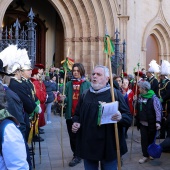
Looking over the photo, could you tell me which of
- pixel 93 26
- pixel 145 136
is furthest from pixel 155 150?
pixel 93 26

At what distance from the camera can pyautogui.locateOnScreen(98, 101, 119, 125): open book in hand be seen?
3.53 meters

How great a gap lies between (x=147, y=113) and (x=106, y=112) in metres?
2.55

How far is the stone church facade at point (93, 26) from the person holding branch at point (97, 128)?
10124 millimetres

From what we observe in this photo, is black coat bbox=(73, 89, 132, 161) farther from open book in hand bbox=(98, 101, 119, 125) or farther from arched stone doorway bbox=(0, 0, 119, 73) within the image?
arched stone doorway bbox=(0, 0, 119, 73)

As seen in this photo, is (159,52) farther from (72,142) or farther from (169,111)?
(72,142)

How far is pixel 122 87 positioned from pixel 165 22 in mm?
15398

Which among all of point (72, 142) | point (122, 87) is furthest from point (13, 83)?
point (122, 87)

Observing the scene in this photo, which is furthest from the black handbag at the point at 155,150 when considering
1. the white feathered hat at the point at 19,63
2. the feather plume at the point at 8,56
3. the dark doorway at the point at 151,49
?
the dark doorway at the point at 151,49

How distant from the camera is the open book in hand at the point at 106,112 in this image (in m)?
3.53

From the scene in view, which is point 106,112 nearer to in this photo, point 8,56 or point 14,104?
point 14,104

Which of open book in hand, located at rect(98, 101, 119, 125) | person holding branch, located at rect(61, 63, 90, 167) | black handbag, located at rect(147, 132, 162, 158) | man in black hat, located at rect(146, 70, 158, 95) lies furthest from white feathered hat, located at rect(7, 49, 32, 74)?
man in black hat, located at rect(146, 70, 158, 95)

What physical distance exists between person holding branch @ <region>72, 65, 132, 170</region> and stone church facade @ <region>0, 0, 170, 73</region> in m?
10.1

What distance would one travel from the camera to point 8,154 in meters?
2.02

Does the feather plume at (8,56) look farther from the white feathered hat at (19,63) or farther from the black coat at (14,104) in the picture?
the black coat at (14,104)
